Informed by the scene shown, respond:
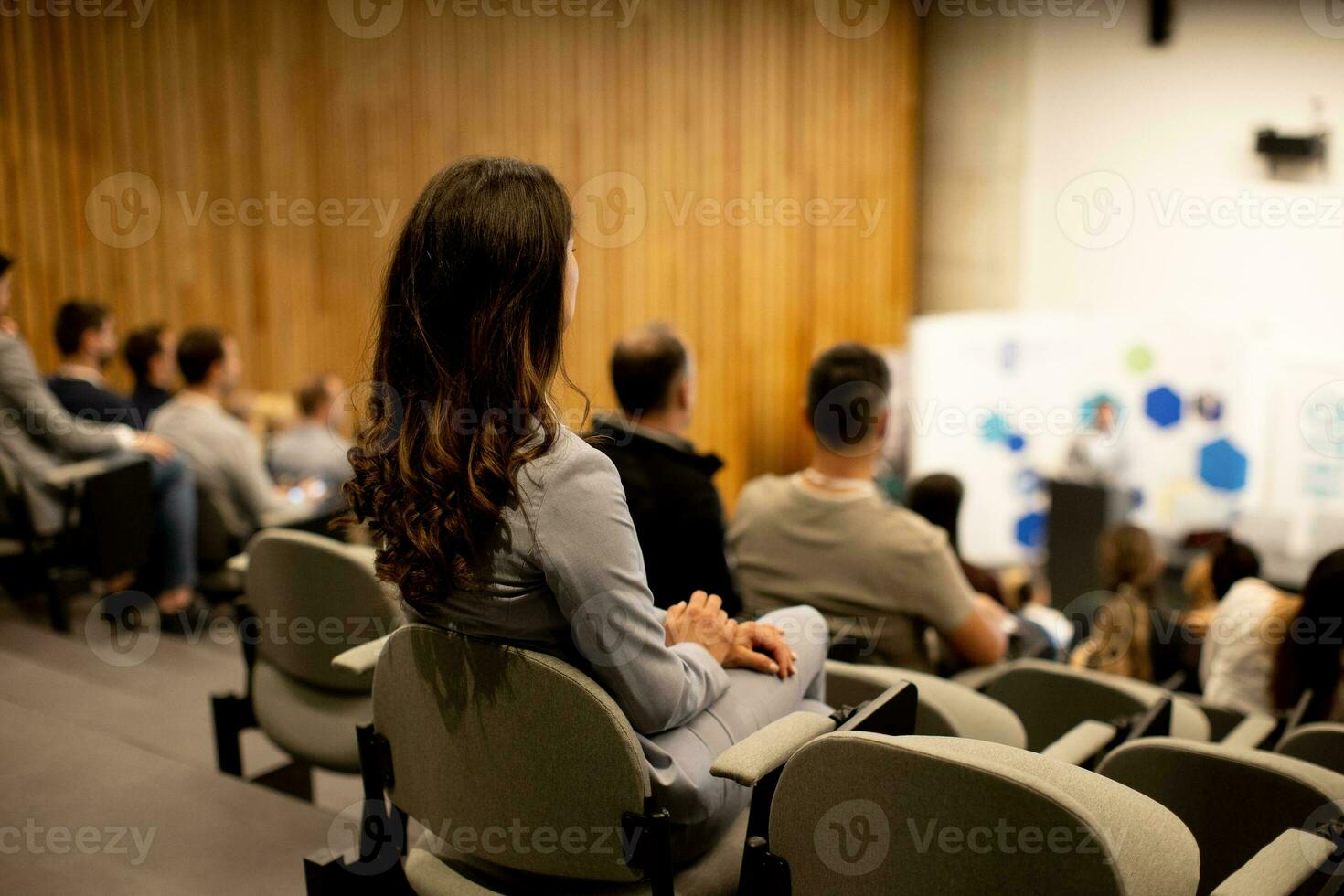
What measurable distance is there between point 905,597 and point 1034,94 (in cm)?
668

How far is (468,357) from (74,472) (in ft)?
8.74

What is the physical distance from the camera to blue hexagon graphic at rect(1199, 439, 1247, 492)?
6.61 m

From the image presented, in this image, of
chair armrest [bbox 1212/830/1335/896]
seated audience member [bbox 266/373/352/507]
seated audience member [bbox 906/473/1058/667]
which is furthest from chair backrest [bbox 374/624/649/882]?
seated audience member [bbox 266/373/352/507]

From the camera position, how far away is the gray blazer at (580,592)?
132 centimetres

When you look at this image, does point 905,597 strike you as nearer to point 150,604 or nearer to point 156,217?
point 150,604

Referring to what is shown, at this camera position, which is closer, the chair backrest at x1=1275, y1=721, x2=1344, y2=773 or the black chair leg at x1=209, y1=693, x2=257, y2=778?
the chair backrest at x1=1275, y1=721, x2=1344, y2=773

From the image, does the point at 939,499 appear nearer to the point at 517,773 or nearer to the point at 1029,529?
the point at 517,773

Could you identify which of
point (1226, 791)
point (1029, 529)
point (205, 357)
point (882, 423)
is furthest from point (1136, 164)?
point (1226, 791)

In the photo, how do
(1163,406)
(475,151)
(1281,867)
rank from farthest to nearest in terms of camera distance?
(1163,406)
(475,151)
(1281,867)

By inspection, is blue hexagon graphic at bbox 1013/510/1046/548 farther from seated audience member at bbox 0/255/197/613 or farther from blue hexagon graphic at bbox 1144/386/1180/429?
seated audience member at bbox 0/255/197/613

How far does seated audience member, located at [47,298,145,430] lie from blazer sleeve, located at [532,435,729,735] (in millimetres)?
3224

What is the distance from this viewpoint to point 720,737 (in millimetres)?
1496

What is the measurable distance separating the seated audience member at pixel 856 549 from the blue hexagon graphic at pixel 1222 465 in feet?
16.1

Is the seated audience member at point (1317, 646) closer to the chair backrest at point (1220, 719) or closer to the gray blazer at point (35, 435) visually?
the chair backrest at point (1220, 719)
